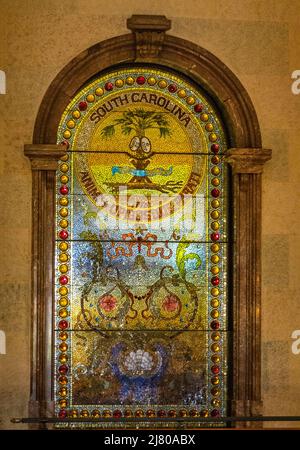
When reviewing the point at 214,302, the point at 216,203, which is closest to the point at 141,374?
the point at 214,302

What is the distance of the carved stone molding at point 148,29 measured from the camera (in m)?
9.39

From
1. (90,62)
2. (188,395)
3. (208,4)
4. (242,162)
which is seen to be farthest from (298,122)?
(188,395)

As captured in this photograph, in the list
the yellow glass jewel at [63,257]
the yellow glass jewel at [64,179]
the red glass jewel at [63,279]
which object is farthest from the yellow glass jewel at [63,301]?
the yellow glass jewel at [64,179]

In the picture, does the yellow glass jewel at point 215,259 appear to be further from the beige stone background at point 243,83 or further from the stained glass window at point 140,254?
the beige stone background at point 243,83

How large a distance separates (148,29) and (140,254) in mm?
1915

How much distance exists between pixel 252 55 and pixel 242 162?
94 cm

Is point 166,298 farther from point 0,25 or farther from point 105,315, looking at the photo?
point 0,25

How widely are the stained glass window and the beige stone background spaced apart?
15.1 inches

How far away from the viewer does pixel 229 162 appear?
9.66m

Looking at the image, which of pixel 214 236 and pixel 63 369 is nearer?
pixel 63 369

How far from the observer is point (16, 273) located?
934 centimetres

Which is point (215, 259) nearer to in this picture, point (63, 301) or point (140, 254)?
point (140, 254)

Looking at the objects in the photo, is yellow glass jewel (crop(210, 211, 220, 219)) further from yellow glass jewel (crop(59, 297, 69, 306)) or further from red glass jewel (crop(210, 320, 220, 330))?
yellow glass jewel (crop(59, 297, 69, 306))

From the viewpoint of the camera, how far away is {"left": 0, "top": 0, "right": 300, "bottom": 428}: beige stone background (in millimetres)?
9336
